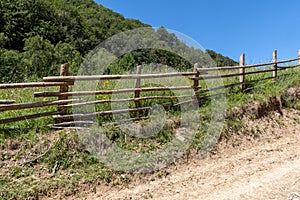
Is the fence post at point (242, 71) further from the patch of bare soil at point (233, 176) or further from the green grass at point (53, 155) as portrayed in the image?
the green grass at point (53, 155)

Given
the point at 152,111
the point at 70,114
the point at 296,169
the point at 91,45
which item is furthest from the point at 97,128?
the point at 91,45

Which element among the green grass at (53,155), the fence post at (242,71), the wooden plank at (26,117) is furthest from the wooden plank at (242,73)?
the wooden plank at (26,117)

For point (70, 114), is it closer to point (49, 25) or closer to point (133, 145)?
point (133, 145)

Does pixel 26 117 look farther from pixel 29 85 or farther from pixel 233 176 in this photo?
pixel 233 176

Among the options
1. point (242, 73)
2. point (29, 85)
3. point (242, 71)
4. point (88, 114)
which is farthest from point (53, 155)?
point (242, 71)

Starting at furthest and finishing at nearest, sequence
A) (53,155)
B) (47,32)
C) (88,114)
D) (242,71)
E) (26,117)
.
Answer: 1. (47,32)
2. (242,71)
3. (88,114)
4. (26,117)
5. (53,155)

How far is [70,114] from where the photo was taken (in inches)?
191

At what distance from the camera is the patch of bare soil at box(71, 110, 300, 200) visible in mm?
3664

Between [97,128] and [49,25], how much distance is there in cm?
3055

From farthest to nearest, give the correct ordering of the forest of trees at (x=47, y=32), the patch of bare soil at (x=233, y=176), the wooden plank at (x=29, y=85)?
the forest of trees at (x=47, y=32) → the wooden plank at (x=29, y=85) → the patch of bare soil at (x=233, y=176)

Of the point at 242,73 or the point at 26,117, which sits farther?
the point at 242,73

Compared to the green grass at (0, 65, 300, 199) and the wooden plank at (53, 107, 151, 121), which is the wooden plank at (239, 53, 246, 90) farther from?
the wooden plank at (53, 107, 151, 121)

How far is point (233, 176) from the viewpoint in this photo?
4137 millimetres

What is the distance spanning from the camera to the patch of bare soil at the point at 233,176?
144 inches
